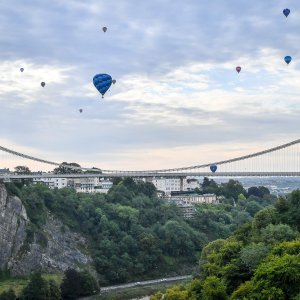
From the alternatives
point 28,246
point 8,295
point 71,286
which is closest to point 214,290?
point 8,295

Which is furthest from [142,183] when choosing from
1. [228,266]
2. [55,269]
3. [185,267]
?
[228,266]

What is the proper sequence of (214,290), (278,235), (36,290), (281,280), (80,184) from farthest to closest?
(80,184)
(36,290)
(278,235)
(214,290)
(281,280)

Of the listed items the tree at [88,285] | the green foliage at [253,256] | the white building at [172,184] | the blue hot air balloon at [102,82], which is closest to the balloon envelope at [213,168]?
the tree at [88,285]

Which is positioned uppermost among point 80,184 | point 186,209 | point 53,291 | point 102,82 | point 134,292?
point 102,82

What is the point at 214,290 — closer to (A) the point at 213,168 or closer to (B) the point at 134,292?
(B) the point at 134,292

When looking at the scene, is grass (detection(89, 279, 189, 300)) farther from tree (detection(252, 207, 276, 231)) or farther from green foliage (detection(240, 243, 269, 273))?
green foliage (detection(240, 243, 269, 273))

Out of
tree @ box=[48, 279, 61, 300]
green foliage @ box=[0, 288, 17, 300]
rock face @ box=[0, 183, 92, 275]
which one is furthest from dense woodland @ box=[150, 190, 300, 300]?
rock face @ box=[0, 183, 92, 275]

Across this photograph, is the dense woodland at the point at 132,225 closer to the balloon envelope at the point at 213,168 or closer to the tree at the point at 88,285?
the tree at the point at 88,285
